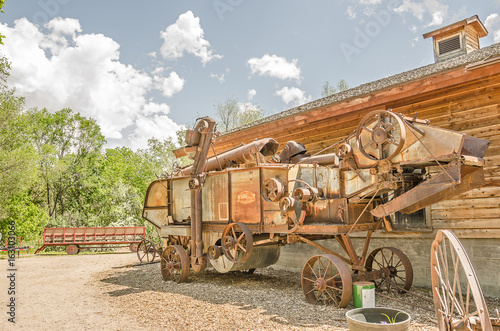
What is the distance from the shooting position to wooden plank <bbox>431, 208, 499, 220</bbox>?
697cm

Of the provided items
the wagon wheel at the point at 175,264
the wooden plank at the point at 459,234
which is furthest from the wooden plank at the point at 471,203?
the wagon wheel at the point at 175,264

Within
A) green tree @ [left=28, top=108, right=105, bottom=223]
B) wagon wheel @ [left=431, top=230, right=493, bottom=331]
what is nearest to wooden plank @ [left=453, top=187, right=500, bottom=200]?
wagon wheel @ [left=431, top=230, right=493, bottom=331]

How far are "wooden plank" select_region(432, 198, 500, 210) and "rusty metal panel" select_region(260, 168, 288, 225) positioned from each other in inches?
132

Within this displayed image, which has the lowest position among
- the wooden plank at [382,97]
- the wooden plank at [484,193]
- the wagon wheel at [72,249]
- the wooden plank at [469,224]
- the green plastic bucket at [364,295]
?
the wagon wheel at [72,249]

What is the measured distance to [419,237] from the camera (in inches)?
310

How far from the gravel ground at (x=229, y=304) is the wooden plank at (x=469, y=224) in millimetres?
1455

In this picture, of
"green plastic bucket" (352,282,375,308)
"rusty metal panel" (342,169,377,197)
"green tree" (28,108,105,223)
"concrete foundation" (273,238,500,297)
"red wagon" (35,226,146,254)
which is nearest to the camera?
"green plastic bucket" (352,282,375,308)

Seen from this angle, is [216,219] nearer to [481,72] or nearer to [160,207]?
[160,207]

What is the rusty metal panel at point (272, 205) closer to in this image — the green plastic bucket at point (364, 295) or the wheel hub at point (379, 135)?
the green plastic bucket at point (364, 295)

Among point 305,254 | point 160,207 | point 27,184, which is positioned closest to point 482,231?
point 305,254

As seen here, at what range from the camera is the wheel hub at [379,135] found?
5602 millimetres

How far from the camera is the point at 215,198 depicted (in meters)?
8.54

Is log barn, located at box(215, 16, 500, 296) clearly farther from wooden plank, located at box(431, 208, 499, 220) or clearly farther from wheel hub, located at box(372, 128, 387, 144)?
wheel hub, located at box(372, 128, 387, 144)

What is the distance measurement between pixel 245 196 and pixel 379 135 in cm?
322
